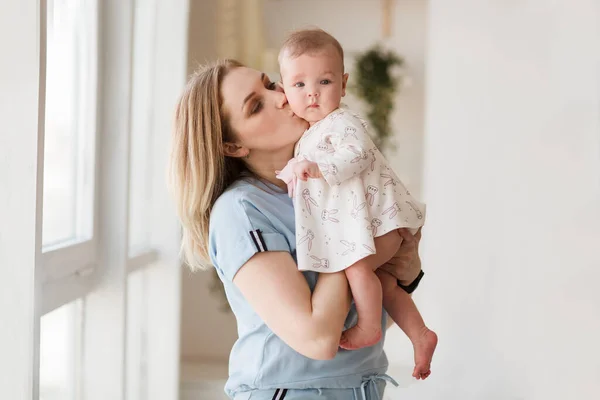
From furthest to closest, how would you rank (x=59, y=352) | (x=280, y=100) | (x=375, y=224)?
(x=59, y=352)
(x=280, y=100)
(x=375, y=224)

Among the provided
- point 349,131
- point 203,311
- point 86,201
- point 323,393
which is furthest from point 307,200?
point 203,311

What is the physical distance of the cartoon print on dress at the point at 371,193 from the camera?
1.50 m

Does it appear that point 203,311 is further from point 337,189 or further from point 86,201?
point 337,189

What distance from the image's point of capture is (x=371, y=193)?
1498 mm

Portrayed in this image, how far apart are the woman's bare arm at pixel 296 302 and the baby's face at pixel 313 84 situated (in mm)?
316

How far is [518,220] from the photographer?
120 inches

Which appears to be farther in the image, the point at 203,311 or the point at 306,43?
the point at 203,311

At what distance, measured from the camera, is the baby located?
1.44m

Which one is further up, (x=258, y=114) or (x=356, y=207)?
(x=258, y=114)

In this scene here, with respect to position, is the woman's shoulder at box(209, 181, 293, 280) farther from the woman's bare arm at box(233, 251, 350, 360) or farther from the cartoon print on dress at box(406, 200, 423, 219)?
the cartoon print on dress at box(406, 200, 423, 219)

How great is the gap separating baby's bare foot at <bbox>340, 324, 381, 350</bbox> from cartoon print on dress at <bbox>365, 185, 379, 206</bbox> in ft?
0.80

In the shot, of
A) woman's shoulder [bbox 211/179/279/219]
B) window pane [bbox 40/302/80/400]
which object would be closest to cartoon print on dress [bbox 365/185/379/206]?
woman's shoulder [bbox 211/179/279/219]

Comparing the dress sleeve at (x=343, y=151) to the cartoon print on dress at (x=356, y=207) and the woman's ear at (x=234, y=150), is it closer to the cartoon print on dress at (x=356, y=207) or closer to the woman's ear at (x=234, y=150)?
the cartoon print on dress at (x=356, y=207)

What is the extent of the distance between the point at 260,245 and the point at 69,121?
1.04 m
